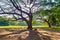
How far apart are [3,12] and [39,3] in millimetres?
3556

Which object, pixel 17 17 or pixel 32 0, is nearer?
pixel 32 0

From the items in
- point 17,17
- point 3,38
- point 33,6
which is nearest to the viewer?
point 3,38

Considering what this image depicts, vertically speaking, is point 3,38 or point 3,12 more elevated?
point 3,12

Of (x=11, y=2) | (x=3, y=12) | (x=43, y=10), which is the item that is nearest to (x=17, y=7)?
(x=11, y=2)

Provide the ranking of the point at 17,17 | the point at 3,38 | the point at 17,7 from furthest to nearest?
the point at 17,17 < the point at 17,7 < the point at 3,38

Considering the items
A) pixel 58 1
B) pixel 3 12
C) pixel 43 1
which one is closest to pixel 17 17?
pixel 3 12

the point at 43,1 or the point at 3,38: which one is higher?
the point at 43,1

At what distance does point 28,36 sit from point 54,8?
18.8ft

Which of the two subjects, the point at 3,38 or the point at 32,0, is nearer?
the point at 3,38

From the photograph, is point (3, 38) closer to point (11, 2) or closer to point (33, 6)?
point (11, 2)

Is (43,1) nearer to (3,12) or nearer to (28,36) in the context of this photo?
(3,12)

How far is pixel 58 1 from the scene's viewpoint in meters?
14.6

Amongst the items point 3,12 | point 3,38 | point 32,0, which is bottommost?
point 3,38

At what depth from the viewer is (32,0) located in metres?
15.0
